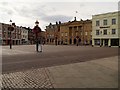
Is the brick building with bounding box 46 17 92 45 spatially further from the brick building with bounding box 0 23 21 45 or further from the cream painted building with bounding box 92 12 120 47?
the brick building with bounding box 0 23 21 45

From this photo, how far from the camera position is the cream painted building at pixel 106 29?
51.9 meters

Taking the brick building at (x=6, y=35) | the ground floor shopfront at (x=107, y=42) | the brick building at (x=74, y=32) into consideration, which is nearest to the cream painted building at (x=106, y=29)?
the ground floor shopfront at (x=107, y=42)

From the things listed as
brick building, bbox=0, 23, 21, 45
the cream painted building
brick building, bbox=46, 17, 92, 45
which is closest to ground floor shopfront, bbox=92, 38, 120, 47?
the cream painted building

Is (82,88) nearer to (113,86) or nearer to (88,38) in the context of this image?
(113,86)

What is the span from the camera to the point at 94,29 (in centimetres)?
5856

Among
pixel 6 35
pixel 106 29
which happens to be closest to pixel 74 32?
pixel 106 29

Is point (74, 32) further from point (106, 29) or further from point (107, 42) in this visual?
point (107, 42)

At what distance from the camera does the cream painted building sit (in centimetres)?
5188

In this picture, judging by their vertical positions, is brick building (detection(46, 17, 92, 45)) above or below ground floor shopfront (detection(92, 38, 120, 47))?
above

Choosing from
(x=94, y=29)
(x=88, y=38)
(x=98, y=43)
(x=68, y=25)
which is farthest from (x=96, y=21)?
(x=68, y=25)

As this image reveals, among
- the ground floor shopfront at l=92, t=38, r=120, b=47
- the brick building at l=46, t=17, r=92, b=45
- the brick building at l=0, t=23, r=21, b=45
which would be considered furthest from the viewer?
the brick building at l=0, t=23, r=21, b=45

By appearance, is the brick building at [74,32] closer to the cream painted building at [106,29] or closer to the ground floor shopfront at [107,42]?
the ground floor shopfront at [107,42]

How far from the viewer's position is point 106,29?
5466 cm

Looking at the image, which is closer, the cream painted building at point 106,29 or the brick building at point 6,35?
the cream painted building at point 106,29
